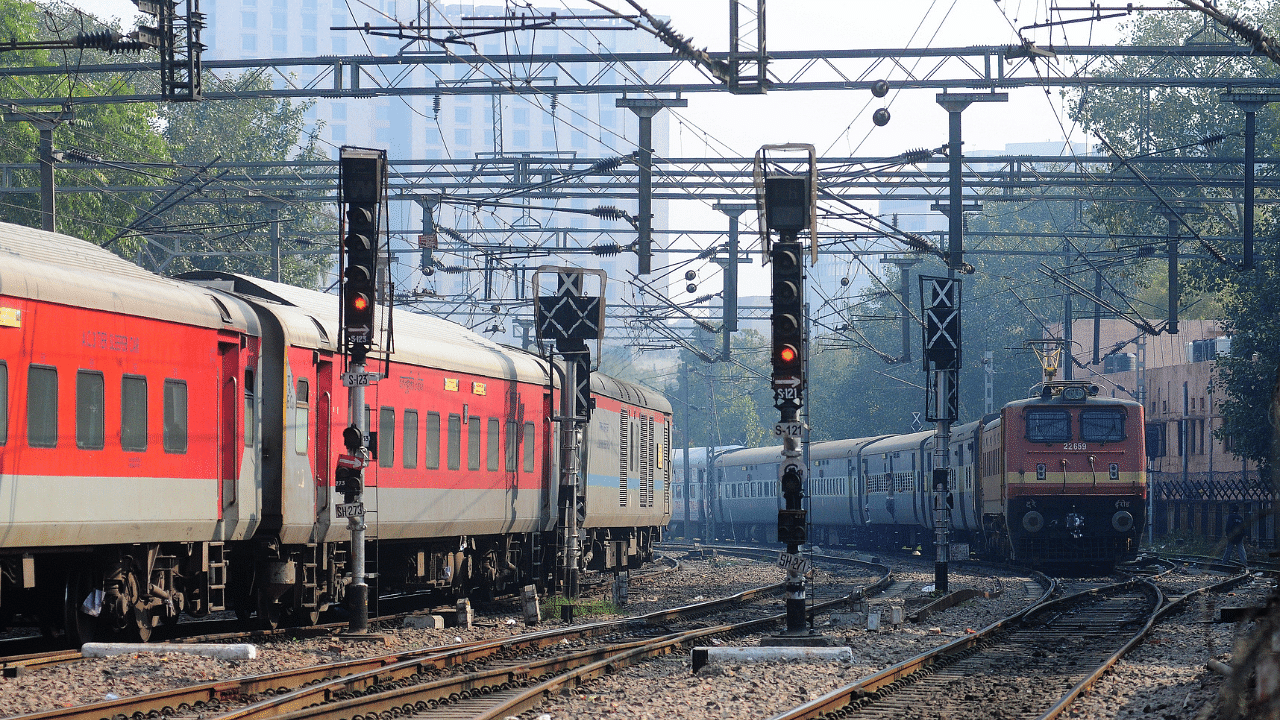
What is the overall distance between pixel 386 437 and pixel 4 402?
682 cm

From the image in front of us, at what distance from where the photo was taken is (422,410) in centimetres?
1997

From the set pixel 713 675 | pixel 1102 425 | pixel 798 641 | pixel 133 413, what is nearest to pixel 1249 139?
pixel 1102 425

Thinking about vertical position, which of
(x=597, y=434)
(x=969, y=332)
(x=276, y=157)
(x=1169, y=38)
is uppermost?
(x=1169, y=38)

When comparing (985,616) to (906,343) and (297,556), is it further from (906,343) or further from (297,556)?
(906,343)

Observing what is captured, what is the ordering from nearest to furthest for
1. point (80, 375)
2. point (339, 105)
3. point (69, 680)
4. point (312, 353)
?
1. point (69, 680)
2. point (80, 375)
3. point (312, 353)
4. point (339, 105)

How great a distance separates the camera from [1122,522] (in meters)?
30.6

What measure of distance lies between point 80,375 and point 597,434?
1447cm

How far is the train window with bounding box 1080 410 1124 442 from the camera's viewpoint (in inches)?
1228

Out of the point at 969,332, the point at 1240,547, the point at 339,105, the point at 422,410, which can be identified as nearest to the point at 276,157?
the point at 969,332

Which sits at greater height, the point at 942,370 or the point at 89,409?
the point at 942,370

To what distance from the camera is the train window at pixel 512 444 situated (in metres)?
23.0

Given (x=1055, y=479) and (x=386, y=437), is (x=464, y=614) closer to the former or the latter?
(x=386, y=437)

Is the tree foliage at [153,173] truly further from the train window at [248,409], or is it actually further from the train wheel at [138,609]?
the train wheel at [138,609]

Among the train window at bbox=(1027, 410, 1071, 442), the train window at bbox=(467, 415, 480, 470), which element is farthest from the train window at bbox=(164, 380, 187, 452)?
the train window at bbox=(1027, 410, 1071, 442)
